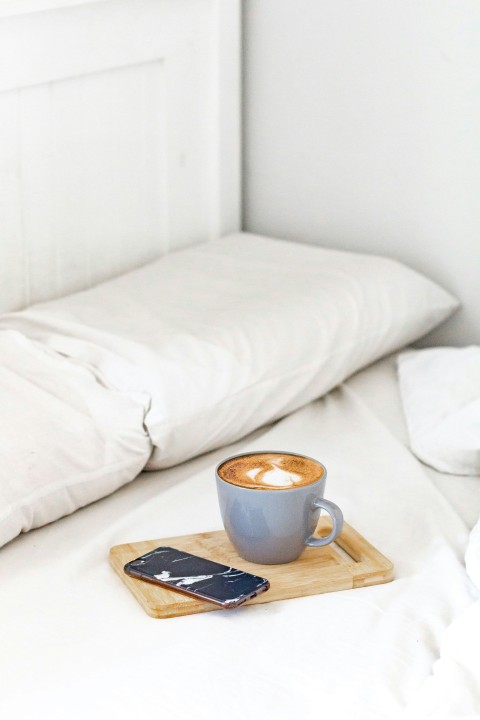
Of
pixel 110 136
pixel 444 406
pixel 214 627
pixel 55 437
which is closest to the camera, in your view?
pixel 214 627

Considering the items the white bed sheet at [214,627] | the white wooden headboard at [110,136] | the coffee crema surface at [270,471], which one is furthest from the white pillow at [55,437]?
the white wooden headboard at [110,136]

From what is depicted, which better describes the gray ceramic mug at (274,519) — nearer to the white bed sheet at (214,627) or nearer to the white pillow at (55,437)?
the white bed sheet at (214,627)

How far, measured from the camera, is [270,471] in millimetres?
750

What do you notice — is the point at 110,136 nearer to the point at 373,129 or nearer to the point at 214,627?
the point at 373,129

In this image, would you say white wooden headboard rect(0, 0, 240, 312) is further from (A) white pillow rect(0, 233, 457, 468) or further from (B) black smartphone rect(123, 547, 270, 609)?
(B) black smartphone rect(123, 547, 270, 609)

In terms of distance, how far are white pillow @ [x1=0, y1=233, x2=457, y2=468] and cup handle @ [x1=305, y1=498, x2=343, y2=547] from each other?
0.21 meters

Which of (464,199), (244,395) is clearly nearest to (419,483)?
(244,395)

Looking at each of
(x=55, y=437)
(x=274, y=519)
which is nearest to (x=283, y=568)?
(x=274, y=519)

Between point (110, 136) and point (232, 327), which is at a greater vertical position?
point (110, 136)

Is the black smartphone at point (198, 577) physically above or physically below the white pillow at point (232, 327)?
below

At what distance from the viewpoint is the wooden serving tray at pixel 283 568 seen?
2.24 ft

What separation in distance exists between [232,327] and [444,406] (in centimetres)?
23

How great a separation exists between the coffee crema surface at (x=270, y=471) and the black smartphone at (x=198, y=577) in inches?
2.5

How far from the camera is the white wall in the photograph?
48.2 inches
